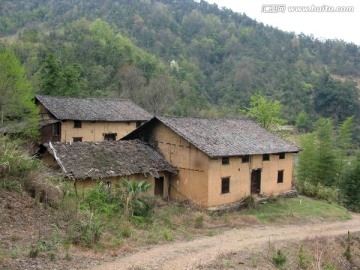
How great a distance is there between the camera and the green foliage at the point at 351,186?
29.8m

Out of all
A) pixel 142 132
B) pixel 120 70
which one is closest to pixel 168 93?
pixel 120 70

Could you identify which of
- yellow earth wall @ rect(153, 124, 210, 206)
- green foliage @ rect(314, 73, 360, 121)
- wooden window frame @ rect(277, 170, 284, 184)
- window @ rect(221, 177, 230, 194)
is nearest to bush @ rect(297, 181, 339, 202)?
wooden window frame @ rect(277, 170, 284, 184)

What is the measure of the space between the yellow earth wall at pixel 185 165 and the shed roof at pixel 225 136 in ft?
1.41

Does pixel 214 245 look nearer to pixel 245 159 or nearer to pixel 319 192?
pixel 245 159

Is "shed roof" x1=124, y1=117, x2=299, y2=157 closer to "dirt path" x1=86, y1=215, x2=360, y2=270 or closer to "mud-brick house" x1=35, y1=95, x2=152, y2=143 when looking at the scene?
"dirt path" x1=86, y1=215, x2=360, y2=270

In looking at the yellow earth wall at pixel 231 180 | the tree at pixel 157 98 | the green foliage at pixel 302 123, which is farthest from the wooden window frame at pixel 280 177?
the green foliage at pixel 302 123

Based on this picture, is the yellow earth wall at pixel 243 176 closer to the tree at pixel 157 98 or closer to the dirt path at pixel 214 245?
the dirt path at pixel 214 245

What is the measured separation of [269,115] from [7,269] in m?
33.6

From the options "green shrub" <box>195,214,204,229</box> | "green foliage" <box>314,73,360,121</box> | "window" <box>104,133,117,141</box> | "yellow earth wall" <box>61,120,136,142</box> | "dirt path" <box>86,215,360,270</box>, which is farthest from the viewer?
"green foliage" <box>314,73,360,121</box>

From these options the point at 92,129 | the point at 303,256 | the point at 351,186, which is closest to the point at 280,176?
the point at 351,186

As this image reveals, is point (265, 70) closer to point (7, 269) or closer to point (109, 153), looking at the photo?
point (109, 153)

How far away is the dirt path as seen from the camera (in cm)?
1185

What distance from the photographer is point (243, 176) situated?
22.8 metres

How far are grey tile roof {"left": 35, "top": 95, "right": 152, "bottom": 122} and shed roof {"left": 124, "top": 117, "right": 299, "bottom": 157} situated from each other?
821cm
